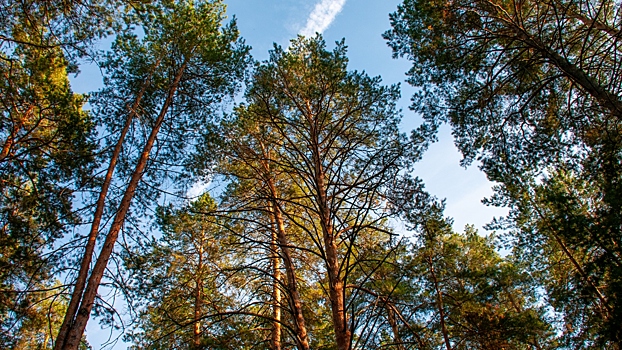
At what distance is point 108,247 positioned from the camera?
18.1 feet

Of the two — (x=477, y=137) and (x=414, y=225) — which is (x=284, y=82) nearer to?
(x=414, y=225)

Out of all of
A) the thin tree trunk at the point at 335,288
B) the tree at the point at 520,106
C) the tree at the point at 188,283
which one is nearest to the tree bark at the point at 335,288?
the thin tree trunk at the point at 335,288

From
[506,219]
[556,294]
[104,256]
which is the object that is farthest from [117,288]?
[506,219]

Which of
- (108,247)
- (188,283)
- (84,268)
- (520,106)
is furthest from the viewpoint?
(188,283)

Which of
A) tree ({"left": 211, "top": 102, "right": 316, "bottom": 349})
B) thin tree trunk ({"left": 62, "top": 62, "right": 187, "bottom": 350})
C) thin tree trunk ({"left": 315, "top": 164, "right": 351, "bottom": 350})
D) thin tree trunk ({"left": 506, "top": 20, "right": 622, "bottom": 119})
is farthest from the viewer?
tree ({"left": 211, "top": 102, "right": 316, "bottom": 349})

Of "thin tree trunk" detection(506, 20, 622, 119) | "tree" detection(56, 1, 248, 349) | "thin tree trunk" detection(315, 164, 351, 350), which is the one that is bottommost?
"thin tree trunk" detection(315, 164, 351, 350)

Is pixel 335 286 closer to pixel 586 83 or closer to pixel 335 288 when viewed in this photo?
pixel 335 288

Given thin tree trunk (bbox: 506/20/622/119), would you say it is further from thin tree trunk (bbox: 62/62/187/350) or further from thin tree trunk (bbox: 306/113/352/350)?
thin tree trunk (bbox: 62/62/187/350)

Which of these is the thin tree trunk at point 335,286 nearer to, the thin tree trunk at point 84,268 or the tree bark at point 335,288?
the tree bark at point 335,288

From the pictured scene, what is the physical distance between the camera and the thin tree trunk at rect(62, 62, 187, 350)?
4.48m

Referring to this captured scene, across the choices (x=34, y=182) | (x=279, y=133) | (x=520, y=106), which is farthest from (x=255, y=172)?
(x=520, y=106)

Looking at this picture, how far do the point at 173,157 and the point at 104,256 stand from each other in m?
3.12

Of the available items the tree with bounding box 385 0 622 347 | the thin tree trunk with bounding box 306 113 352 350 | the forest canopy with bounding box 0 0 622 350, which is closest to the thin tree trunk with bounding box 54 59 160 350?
the forest canopy with bounding box 0 0 622 350

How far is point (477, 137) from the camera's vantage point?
7.70m
